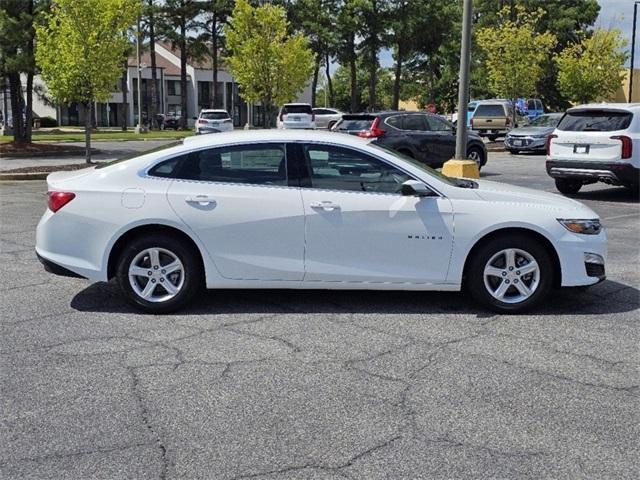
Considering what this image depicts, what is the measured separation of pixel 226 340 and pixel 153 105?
5767 cm

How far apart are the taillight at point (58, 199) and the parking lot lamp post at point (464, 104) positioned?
786 centimetres

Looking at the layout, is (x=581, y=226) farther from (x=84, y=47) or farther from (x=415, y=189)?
(x=84, y=47)

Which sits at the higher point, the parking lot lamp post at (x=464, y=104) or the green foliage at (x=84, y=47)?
the green foliage at (x=84, y=47)

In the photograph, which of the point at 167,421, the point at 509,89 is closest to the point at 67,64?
the point at 167,421

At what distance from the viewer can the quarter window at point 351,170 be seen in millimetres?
6098

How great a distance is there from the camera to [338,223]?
5.96 meters

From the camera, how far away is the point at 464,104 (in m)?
12.6

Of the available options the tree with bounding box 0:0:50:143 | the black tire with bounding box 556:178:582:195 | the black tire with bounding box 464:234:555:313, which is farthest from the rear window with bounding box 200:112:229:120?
the black tire with bounding box 464:234:555:313

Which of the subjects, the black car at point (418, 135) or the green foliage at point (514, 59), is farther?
the green foliage at point (514, 59)

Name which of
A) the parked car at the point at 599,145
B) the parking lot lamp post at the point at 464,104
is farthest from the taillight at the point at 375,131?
the parking lot lamp post at the point at 464,104

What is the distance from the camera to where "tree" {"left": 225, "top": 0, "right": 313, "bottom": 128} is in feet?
98.1

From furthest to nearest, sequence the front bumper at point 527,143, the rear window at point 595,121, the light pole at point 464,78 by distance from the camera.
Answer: the front bumper at point 527,143 < the rear window at point 595,121 < the light pole at point 464,78

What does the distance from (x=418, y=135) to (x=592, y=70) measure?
25064 millimetres

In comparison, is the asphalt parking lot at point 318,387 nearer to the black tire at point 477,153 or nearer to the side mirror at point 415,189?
the side mirror at point 415,189
